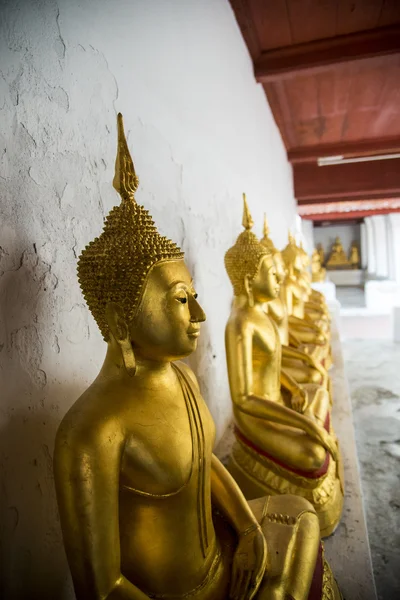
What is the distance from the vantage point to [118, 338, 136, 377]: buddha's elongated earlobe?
833mm

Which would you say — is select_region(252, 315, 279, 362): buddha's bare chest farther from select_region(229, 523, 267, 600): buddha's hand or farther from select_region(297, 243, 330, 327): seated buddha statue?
select_region(297, 243, 330, 327): seated buddha statue

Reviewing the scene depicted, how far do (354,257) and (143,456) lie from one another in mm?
16692

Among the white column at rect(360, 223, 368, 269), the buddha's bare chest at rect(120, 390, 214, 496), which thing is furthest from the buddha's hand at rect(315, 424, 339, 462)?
the white column at rect(360, 223, 368, 269)

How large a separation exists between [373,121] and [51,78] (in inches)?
181

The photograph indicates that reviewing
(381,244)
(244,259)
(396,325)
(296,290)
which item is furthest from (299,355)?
(381,244)

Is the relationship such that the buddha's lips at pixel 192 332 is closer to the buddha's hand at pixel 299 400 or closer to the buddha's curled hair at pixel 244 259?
the buddha's curled hair at pixel 244 259

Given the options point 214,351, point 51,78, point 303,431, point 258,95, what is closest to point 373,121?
point 258,95

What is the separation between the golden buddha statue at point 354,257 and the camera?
53.4ft

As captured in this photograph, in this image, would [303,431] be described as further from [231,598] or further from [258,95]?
[258,95]

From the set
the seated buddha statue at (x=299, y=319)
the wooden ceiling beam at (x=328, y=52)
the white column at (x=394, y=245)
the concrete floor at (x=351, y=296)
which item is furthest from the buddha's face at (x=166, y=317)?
the white column at (x=394, y=245)

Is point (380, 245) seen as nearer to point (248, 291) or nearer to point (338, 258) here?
point (338, 258)

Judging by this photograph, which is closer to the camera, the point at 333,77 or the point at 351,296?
the point at 333,77

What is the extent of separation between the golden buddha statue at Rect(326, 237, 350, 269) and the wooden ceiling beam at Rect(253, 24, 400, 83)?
1387 cm

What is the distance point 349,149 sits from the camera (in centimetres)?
550
